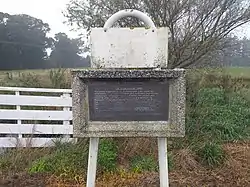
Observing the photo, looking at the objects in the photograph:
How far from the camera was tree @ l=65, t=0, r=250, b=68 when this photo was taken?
10.1 meters

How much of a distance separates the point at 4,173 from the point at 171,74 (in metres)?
2.71

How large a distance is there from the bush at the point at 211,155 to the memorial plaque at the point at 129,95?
1.75 meters

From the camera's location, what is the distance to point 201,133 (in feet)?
23.1

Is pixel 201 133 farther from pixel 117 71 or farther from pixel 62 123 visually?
pixel 117 71

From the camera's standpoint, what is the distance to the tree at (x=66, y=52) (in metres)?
12.6

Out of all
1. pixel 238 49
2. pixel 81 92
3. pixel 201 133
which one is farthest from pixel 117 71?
pixel 238 49

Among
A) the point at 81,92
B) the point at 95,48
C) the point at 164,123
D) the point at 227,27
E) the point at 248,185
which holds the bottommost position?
the point at 248,185

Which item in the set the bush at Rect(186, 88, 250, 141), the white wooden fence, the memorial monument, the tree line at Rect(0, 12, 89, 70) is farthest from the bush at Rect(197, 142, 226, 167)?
the tree line at Rect(0, 12, 89, 70)

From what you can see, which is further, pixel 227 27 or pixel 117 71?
pixel 227 27

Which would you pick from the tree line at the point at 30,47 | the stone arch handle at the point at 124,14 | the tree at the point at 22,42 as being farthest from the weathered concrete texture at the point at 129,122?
the tree at the point at 22,42

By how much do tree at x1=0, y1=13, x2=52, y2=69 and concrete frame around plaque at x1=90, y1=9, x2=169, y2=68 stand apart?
29.4ft

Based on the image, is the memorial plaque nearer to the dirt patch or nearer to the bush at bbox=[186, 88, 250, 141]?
the dirt patch

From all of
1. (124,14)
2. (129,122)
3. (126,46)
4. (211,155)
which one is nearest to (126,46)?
(126,46)

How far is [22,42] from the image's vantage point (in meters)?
13.1
